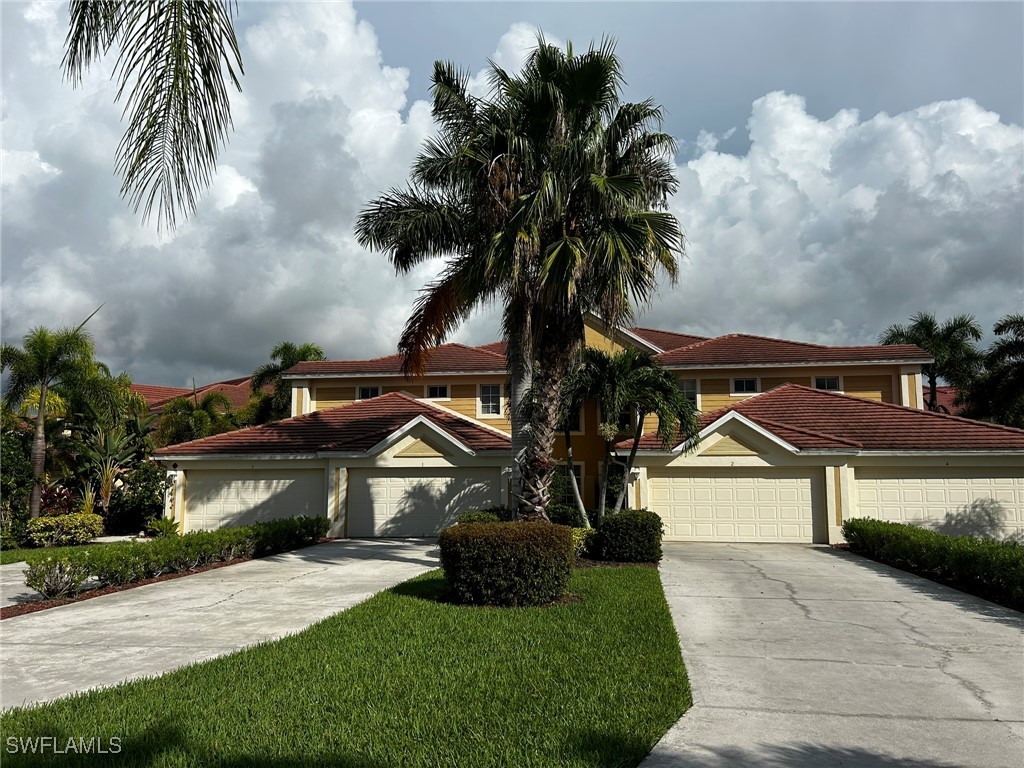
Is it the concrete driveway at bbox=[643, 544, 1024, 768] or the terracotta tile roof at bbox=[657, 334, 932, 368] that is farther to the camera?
the terracotta tile roof at bbox=[657, 334, 932, 368]

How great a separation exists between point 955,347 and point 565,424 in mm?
27872

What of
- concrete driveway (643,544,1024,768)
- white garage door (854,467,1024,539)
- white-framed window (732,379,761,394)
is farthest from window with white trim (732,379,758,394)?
concrete driveway (643,544,1024,768)

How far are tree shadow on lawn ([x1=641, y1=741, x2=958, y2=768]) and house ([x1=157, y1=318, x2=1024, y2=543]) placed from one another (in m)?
10.9

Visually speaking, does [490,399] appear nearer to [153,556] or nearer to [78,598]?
[153,556]

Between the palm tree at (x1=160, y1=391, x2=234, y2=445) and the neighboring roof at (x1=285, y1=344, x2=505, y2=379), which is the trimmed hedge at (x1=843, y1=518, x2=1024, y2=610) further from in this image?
the palm tree at (x1=160, y1=391, x2=234, y2=445)

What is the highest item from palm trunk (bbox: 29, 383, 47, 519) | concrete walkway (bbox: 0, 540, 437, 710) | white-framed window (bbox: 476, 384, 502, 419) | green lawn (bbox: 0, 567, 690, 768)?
white-framed window (bbox: 476, 384, 502, 419)

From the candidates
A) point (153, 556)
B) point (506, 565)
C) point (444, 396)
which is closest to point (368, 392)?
point (444, 396)

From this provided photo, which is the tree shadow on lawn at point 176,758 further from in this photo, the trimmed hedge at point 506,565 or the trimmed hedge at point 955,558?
the trimmed hedge at point 955,558

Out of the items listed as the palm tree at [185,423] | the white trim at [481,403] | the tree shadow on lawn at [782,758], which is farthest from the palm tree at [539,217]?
the palm tree at [185,423]

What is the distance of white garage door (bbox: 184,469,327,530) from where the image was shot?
2036cm

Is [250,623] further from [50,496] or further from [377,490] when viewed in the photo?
[50,496]

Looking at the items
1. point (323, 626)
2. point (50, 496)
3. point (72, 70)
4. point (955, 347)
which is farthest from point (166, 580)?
point (955, 347)

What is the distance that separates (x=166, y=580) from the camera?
12.4 metres

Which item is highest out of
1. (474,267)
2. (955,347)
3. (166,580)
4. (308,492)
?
(955,347)
